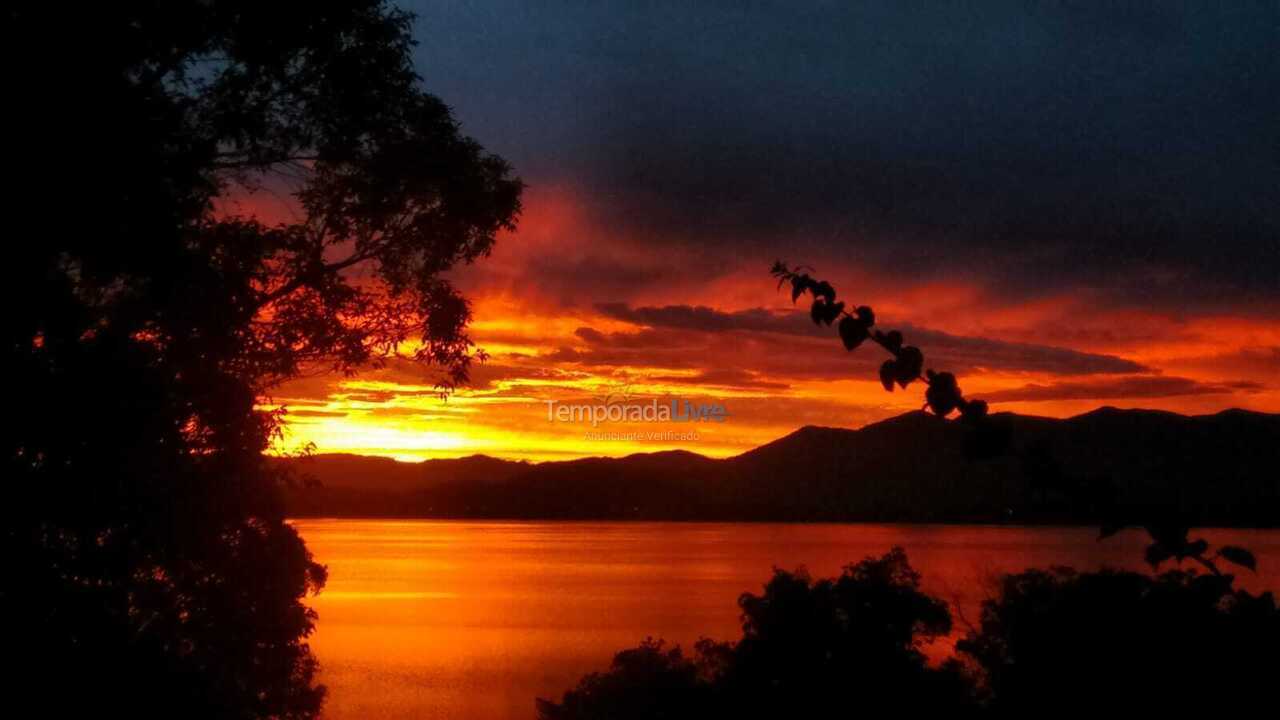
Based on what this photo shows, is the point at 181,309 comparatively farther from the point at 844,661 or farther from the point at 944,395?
the point at 844,661

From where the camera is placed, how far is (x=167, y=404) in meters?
9.25

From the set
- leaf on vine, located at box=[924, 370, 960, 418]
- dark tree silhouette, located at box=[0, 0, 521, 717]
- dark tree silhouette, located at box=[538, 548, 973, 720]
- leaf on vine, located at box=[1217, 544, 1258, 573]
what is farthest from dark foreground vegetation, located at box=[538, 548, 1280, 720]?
leaf on vine, located at box=[924, 370, 960, 418]

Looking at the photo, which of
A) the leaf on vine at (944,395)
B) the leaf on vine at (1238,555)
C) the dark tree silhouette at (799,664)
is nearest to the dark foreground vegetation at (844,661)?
the dark tree silhouette at (799,664)

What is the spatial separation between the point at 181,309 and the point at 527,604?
276ft

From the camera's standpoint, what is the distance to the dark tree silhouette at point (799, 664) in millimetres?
17812

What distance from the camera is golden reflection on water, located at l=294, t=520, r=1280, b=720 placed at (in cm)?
5531

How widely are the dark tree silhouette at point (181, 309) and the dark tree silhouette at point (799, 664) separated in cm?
681

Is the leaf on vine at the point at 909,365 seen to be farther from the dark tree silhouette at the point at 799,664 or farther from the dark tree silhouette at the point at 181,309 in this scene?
the dark tree silhouette at the point at 799,664

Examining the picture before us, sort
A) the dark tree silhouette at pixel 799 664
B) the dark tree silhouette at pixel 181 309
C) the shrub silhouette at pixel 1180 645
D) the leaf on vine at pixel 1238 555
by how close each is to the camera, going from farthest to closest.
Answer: the dark tree silhouette at pixel 799 664 < the dark tree silhouette at pixel 181 309 < the shrub silhouette at pixel 1180 645 < the leaf on vine at pixel 1238 555

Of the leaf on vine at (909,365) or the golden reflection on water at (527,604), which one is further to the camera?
the golden reflection on water at (527,604)

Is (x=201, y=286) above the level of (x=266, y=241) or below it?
below

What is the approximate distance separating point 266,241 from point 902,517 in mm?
138442

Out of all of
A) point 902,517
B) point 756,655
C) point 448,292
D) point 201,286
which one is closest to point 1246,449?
point 756,655

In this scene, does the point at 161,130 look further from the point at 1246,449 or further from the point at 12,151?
the point at 1246,449
